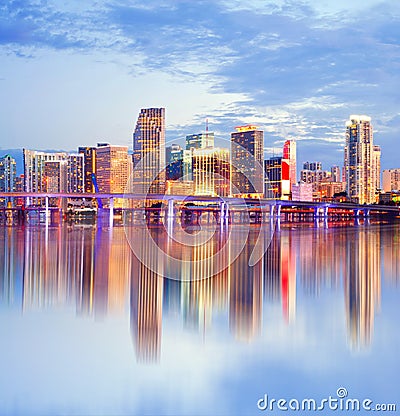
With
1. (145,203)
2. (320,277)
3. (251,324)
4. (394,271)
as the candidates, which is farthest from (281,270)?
(145,203)

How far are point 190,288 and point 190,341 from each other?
6431 mm

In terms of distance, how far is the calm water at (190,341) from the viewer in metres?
7.98

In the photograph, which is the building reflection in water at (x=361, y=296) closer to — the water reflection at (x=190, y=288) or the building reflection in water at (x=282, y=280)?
the water reflection at (x=190, y=288)

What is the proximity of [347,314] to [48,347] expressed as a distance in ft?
23.0

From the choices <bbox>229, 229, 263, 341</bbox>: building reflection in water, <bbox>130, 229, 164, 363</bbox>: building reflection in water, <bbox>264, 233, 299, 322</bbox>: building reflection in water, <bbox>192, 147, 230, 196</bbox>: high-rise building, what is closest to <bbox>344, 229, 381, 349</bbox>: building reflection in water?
<bbox>264, 233, 299, 322</bbox>: building reflection in water

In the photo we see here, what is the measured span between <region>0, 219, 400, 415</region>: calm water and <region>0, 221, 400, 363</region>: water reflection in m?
0.06

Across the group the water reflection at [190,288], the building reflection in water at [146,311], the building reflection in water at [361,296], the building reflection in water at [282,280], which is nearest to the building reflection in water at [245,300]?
the water reflection at [190,288]

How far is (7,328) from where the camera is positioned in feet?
38.0

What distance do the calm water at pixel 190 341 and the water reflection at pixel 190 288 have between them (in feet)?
0.19

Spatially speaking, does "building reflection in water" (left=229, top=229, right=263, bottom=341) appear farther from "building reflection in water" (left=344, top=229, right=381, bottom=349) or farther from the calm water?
"building reflection in water" (left=344, top=229, right=381, bottom=349)

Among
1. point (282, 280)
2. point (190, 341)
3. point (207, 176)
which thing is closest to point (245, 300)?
point (190, 341)

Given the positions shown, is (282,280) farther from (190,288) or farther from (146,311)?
(146,311)

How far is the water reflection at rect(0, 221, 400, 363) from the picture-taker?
40.9ft

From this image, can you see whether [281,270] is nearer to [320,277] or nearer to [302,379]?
[320,277]
